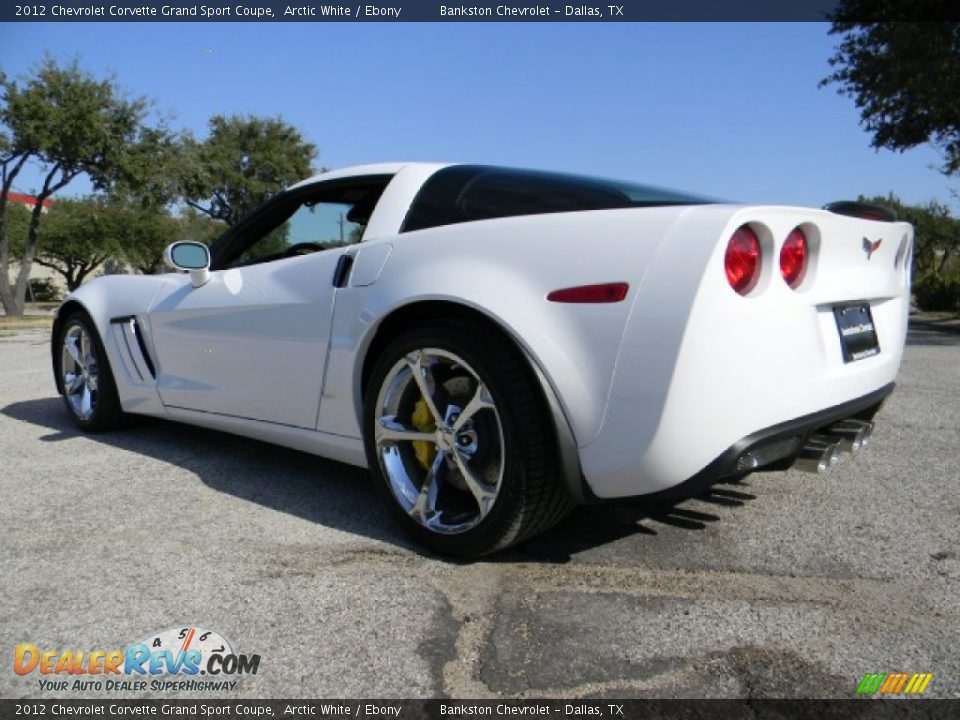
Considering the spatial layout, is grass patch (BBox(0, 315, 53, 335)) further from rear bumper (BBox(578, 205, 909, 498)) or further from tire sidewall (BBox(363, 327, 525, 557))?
rear bumper (BBox(578, 205, 909, 498))

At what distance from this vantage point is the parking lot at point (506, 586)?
1.78 metres

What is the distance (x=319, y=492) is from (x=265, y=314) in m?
0.79

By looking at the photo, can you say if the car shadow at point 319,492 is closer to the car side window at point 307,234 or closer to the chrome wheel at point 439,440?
the chrome wheel at point 439,440

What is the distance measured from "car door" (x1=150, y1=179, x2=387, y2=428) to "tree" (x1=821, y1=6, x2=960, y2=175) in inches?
493

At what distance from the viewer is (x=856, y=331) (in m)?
2.43

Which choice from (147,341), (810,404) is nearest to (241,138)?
Answer: (147,341)

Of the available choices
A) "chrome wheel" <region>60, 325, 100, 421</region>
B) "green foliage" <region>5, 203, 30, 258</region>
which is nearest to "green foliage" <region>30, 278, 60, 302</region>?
"green foliage" <region>5, 203, 30, 258</region>

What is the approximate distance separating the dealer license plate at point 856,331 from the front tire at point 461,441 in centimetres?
98

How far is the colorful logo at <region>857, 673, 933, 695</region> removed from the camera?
1673mm

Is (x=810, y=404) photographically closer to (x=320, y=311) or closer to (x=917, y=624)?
(x=917, y=624)

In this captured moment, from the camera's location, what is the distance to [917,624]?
197cm

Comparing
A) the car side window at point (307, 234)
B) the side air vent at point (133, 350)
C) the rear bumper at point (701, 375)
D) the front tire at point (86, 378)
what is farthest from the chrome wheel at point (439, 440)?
the front tire at point (86, 378)

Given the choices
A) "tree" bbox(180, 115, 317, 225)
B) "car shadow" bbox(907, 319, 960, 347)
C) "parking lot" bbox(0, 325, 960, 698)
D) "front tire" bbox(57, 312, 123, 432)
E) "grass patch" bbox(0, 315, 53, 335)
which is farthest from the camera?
"tree" bbox(180, 115, 317, 225)

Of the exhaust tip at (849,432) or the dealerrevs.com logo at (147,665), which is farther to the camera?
the exhaust tip at (849,432)
